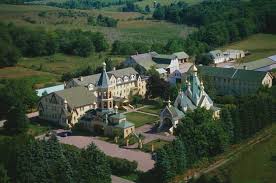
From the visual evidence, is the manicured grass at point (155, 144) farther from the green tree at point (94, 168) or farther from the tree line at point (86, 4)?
the tree line at point (86, 4)

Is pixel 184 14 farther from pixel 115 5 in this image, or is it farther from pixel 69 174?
pixel 69 174

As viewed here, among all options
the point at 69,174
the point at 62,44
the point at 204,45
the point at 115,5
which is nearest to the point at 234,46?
the point at 204,45

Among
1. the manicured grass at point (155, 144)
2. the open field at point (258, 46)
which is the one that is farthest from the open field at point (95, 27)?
the manicured grass at point (155, 144)

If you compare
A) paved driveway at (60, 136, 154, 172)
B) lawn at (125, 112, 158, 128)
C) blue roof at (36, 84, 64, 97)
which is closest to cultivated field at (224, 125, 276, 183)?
paved driveway at (60, 136, 154, 172)

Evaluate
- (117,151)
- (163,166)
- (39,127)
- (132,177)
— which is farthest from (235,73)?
(163,166)

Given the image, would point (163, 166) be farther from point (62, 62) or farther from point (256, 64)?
point (62, 62)

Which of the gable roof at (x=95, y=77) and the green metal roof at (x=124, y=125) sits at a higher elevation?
the gable roof at (x=95, y=77)

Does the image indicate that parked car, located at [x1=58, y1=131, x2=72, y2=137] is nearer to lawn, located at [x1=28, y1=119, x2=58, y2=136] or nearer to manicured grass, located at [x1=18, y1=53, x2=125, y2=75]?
lawn, located at [x1=28, y1=119, x2=58, y2=136]
